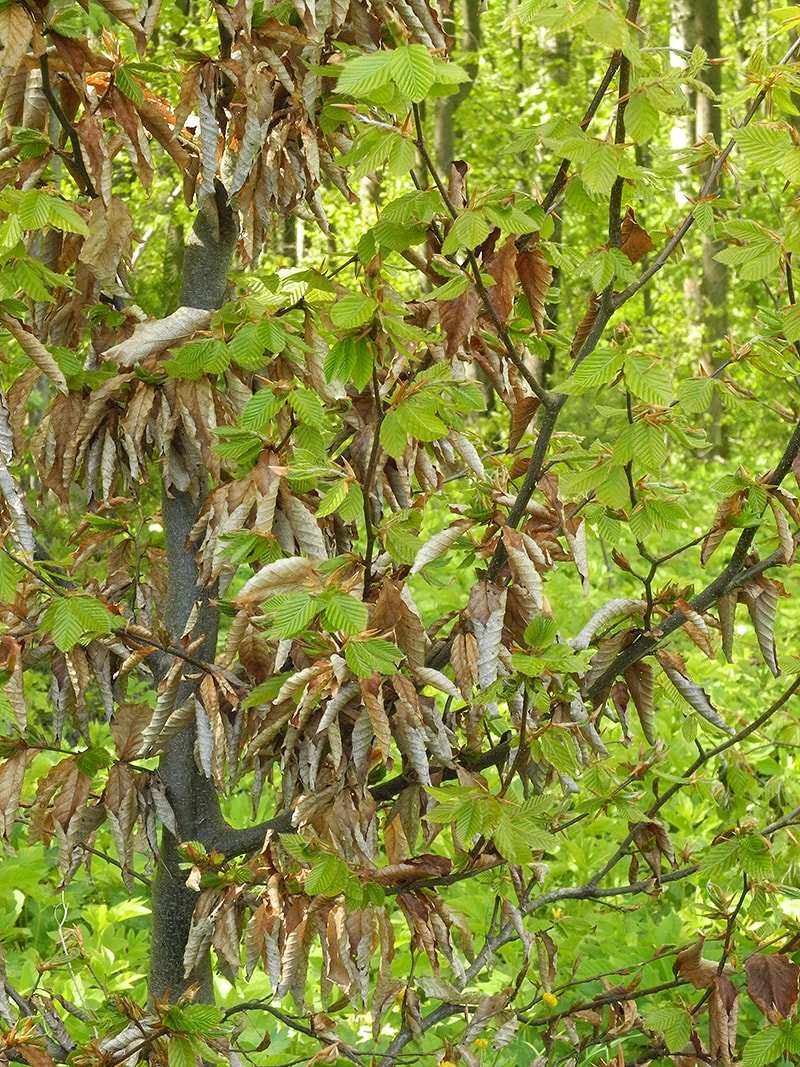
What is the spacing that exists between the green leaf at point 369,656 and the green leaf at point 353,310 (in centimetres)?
43

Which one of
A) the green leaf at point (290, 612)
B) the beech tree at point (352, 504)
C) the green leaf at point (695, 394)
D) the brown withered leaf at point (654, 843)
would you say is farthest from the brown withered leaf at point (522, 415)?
the brown withered leaf at point (654, 843)

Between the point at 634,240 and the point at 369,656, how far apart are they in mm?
755

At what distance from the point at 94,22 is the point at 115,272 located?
8.60ft

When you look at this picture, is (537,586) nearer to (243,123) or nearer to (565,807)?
(565,807)

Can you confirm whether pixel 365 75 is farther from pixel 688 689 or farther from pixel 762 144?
pixel 688 689

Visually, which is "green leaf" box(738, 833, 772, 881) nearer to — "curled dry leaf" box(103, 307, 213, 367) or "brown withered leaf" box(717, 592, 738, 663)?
"brown withered leaf" box(717, 592, 738, 663)

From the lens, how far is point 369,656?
1471 millimetres

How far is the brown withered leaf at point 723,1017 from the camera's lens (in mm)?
1942

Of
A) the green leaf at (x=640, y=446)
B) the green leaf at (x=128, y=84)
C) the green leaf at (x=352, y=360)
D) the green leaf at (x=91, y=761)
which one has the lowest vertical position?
the green leaf at (x=91, y=761)

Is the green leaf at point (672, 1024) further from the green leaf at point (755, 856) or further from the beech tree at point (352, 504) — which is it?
the green leaf at point (755, 856)

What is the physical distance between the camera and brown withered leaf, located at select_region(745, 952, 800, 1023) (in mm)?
1858

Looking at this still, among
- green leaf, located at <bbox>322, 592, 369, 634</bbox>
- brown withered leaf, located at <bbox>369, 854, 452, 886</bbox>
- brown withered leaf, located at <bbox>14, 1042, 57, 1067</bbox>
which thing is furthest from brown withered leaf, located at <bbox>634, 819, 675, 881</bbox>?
brown withered leaf, located at <bbox>14, 1042, 57, 1067</bbox>

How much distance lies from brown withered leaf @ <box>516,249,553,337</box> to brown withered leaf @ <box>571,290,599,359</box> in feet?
0.24

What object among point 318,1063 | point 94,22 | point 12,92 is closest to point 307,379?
point 12,92
